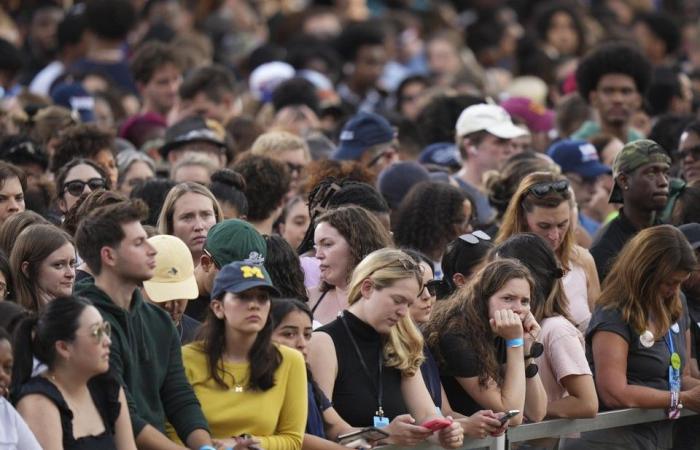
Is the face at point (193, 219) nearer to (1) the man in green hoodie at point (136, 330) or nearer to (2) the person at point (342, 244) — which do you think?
(2) the person at point (342, 244)

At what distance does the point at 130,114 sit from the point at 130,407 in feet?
28.5

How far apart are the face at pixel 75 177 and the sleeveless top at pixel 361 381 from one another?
231 centimetres

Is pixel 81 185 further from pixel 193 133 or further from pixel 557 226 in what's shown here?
pixel 557 226

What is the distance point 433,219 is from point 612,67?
4704 millimetres

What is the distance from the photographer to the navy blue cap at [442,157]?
12227 mm

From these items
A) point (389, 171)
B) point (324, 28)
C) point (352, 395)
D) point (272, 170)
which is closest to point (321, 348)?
point (352, 395)

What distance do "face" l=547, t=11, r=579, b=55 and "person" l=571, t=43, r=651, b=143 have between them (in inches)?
232

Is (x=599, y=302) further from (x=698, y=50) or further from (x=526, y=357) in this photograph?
(x=698, y=50)

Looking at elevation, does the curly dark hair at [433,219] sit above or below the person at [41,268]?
below

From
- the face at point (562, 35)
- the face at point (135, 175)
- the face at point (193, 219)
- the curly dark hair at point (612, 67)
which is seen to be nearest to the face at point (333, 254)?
the face at point (193, 219)

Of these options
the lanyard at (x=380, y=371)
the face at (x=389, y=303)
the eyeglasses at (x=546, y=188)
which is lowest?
the lanyard at (x=380, y=371)

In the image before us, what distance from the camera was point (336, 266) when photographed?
8281 millimetres

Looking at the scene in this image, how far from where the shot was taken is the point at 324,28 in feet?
65.3

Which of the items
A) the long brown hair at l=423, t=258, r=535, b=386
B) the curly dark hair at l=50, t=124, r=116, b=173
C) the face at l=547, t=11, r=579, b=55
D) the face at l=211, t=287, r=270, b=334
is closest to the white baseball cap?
the curly dark hair at l=50, t=124, r=116, b=173
